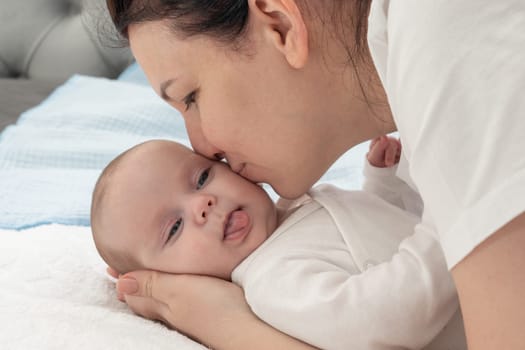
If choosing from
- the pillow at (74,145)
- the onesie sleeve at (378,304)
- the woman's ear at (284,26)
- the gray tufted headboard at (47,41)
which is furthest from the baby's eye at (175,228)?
the gray tufted headboard at (47,41)

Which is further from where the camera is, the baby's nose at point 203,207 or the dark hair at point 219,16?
the baby's nose at point 203,207

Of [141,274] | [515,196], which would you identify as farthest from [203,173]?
[515,196]

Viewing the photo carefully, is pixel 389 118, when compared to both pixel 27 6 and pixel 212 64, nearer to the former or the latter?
pixel 212 64

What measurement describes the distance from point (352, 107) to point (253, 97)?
0.14 metres

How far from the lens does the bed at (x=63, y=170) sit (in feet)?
3.34

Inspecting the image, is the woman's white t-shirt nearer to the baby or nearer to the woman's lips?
the baby

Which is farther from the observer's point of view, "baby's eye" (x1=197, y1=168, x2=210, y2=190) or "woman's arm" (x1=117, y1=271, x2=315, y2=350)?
"baby's eye" (x1=197, y1=168, x2=210, y2=190)

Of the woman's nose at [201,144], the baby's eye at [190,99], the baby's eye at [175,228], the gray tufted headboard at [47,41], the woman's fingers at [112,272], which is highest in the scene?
the baby's eye at [190,99]

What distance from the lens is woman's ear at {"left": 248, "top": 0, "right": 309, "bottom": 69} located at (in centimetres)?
88

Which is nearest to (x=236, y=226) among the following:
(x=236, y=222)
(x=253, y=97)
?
(x=236, y=222)

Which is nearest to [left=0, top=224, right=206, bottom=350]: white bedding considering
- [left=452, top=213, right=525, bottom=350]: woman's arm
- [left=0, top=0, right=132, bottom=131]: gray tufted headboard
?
[left=452, top=213, right=525, bottom=350]: woman's arm

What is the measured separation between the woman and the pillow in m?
0.56

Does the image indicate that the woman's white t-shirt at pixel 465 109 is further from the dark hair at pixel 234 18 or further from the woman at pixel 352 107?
the dark hair at pixel 234 18

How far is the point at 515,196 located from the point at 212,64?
0.48m
